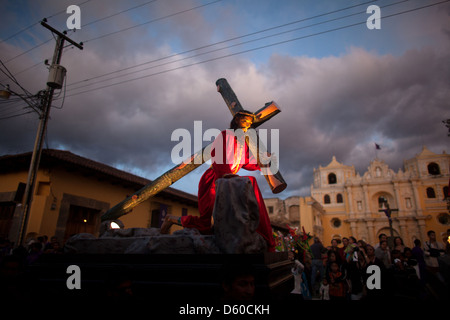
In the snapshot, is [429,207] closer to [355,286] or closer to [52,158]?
[355,286]

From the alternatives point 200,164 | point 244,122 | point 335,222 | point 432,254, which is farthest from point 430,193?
point 200,164

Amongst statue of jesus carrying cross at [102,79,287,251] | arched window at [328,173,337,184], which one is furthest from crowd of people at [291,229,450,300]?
arched window at [328,173,337,184]

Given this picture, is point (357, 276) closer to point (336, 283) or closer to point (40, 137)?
point (336, 283)

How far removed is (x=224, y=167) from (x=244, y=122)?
0.65 meters

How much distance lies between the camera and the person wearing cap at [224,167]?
9.45 feet

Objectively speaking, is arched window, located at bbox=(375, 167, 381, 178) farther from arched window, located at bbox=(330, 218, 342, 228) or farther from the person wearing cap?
the person wearing cap

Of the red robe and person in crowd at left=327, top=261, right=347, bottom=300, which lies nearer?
the red robe

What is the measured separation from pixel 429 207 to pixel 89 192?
4115 centimetres

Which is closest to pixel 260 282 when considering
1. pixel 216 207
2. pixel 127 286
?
pixel 216 207

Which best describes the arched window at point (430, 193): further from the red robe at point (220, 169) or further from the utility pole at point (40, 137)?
the utility pole at point (40, 137)

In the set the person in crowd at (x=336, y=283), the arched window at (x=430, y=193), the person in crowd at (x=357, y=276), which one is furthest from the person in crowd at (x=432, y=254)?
the arched window at (x=430, y=193)

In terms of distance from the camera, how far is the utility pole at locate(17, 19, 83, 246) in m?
6.69

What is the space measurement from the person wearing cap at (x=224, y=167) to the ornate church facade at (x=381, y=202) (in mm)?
30774

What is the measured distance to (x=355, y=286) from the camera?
4.36 meters
